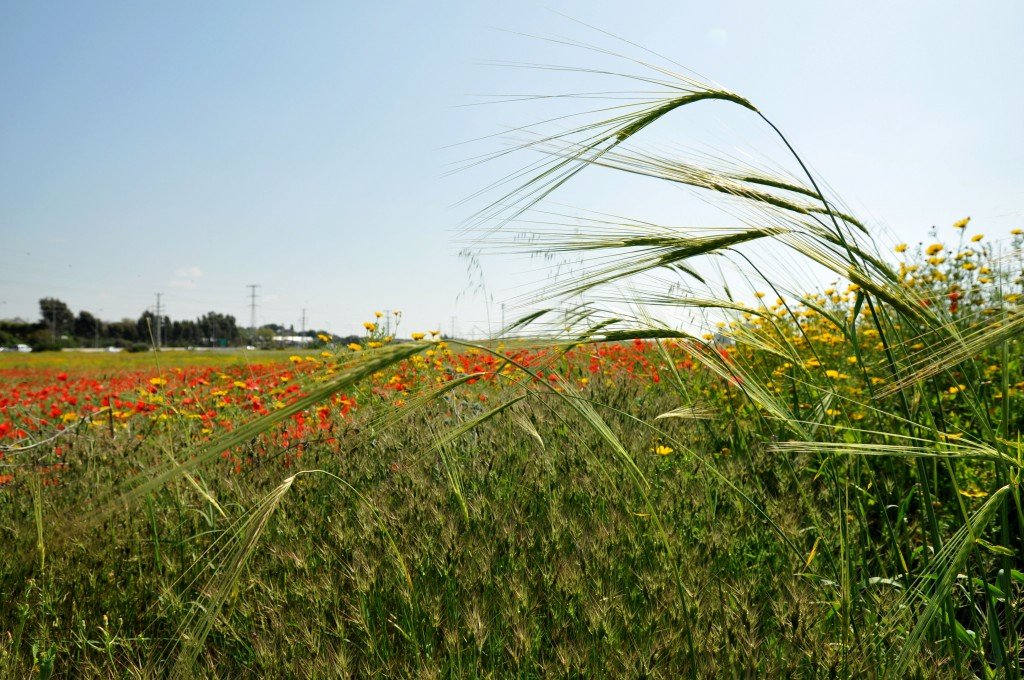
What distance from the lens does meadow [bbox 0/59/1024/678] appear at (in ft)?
3.74

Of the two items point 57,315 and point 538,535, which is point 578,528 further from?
point 57,315

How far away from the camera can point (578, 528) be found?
1654 millimetres

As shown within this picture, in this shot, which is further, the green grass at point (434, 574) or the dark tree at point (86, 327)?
the dark tree at point (86, 327)

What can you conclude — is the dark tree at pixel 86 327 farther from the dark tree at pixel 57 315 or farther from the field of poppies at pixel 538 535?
the field of poppies at pixel 538 535

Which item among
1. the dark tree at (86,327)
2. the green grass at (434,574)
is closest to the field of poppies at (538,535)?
the green grass at (434,574)

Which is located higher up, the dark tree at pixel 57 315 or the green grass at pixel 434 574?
the dark tree at pixel 57 315

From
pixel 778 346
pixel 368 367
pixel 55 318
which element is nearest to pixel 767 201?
pixel 778 346

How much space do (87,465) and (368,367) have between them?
1.99 metres

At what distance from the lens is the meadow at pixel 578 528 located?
1.14 m

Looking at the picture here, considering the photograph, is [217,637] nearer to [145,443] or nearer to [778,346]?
[145,443]

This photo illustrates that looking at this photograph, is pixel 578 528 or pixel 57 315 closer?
pixel 578 528

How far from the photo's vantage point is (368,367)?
46.9 inches

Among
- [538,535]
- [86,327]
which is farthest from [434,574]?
[86,327]

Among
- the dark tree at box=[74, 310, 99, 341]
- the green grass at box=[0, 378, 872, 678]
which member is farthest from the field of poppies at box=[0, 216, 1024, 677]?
the dark tree at box=[74, 310, 99, 341]
